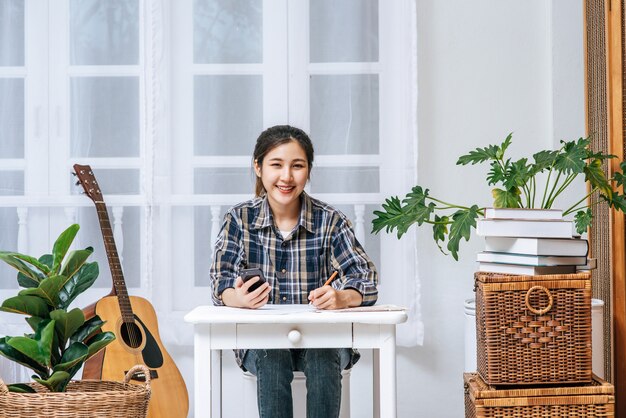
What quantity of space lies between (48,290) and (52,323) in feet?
0.27

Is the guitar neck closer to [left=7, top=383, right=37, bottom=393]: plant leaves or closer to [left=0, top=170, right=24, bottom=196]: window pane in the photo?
[left=0, top=170, right=24, bottom=196]: window pane

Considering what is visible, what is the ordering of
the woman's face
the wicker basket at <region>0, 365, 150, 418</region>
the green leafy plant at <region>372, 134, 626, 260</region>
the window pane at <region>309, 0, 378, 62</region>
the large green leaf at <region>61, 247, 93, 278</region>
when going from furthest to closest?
the window pane at <region>309, 0, 378, 62</region>
the woman's face
the green leafy plant at <region>372, 134, 626, 260</region>
the large green leaf at <region>61, 247, 93, 278</region>
the wicker basket at <region>0, 365, 150, 418</region>

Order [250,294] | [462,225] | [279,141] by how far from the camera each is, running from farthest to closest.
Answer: [279,141] → [462,225] → [250,294]

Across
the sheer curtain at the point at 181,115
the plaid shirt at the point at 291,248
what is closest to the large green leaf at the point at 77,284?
the plaid shirt at the point at 291,248

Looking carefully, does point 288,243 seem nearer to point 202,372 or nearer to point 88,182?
point 202,372

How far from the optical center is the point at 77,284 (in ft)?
6.21

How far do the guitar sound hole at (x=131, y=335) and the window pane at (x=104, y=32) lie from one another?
102 cm

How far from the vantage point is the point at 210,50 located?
304 cm

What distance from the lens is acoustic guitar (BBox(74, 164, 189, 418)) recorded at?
100 inches

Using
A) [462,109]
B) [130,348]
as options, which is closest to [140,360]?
[130,348]

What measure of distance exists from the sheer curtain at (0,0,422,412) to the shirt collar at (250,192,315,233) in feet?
2.17

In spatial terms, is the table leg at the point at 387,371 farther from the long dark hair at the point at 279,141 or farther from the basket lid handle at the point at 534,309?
the long dark hair at the point at 279,141

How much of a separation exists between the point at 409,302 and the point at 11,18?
1.84m

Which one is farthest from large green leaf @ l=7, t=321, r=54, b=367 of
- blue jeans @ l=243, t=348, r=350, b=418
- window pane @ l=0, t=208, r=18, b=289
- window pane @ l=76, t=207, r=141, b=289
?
window pane @ l=0, t=208, r=18, b=289
